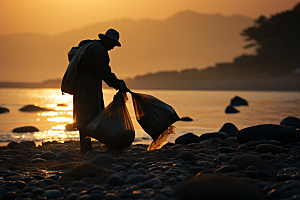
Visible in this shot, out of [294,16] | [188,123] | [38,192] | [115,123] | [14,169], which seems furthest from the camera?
[294,16]

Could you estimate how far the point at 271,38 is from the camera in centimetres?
4572

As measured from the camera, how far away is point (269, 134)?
18.7 feet

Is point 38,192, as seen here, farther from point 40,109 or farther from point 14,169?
point 40,109

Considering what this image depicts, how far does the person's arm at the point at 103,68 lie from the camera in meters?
4.80

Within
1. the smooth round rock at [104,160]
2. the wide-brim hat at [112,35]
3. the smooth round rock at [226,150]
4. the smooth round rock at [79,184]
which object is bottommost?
the smooth round rock at [79,184]

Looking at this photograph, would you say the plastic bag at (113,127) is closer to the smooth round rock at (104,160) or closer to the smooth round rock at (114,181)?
the smooth round rock at (104,160)

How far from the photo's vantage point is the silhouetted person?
15.8 ft

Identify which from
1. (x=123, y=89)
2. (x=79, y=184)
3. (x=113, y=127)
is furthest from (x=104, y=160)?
(x=123, y=89)

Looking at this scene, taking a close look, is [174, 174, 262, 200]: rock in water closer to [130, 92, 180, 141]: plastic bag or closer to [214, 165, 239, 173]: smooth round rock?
[214, 165, 239, 173]: smooth round rock

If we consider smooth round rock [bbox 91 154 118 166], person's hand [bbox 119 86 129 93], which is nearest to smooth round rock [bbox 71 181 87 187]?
smooth round rock [bbox 91 154 118 166]

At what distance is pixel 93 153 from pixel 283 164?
2.61 meters

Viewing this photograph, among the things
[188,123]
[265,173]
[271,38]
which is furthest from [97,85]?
[271,38]

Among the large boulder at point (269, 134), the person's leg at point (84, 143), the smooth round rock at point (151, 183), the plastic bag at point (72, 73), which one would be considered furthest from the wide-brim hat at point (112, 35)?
the large boulder at point (269, 134)

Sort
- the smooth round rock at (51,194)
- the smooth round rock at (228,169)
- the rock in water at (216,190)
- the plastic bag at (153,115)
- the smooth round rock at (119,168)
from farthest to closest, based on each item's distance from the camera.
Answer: the plastic bag at (153,115)
the smooth round rock at (119,168)
the smooth round rock at (228,169)
the smooth round rock at (51,194)
the rock in water at (216,190)
